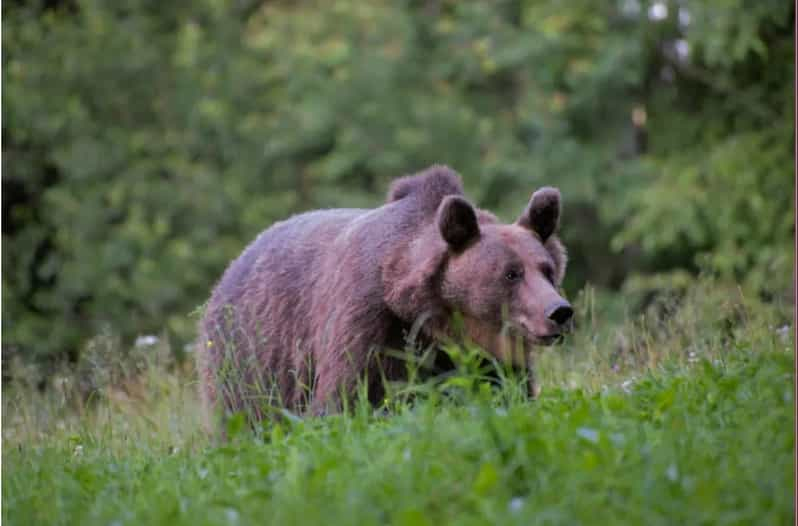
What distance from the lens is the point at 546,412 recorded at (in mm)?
5316

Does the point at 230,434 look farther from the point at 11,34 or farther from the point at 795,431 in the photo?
the point at 11,34

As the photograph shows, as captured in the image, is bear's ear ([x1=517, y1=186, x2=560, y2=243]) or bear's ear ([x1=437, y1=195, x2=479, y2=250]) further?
bear's ear ([x1=517, y1=186, x2=560, y2=243])

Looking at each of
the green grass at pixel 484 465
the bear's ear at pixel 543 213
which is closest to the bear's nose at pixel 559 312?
the green grass at pixel 484 465

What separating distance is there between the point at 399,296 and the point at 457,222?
47 centimetres

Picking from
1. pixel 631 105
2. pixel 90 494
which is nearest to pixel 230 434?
pixel 90 494

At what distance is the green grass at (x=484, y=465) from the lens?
4.21m

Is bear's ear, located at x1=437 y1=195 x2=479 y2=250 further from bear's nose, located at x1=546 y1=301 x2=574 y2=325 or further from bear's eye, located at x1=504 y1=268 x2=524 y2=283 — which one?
bear's nose, located at x1=546 y1=301 x2=574 y2=325

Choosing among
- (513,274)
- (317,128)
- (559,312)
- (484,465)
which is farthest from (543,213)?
(317,128)

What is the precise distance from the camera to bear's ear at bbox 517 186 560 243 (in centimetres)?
682

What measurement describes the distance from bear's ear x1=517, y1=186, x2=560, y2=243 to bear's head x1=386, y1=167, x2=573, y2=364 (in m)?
0.01

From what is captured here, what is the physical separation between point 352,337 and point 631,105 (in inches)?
561

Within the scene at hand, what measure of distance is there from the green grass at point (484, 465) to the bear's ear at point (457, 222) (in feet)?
3.30

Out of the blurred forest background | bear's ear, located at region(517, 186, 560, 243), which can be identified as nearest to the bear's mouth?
bear's ear, located at region(517, 186, 560, 243)

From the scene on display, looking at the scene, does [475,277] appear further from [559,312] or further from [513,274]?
[559,312]
